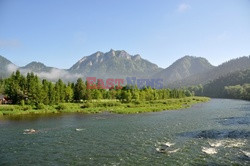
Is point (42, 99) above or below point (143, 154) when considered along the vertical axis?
above

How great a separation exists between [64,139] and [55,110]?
46933mm

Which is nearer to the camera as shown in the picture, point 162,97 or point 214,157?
point 214,157

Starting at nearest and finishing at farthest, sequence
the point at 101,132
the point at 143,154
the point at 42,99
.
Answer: the point at 143,154, the point at 101,132, the point at 42,99

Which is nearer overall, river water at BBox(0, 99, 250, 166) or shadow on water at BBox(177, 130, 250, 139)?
river water at BBox(0, 99, 250, 166)

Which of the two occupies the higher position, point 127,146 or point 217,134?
point 217,134

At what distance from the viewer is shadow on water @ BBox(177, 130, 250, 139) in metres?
40.0

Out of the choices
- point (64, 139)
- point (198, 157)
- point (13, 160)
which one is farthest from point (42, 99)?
point (198, 157)

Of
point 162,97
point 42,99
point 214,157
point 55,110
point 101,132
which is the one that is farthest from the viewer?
point 162,97

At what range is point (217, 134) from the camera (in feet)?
137

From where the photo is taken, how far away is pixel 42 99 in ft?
301

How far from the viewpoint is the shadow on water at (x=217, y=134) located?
4000cm

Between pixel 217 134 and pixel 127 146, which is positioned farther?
pixel 217 134

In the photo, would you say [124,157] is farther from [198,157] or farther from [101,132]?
[101,132]

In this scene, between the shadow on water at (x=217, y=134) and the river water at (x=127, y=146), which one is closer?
the river water at (x=127, y=146)
